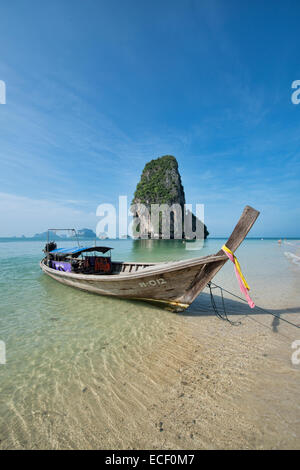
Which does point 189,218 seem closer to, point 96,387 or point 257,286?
point 257,286

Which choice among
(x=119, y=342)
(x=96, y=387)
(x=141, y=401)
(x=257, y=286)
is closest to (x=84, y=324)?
(x=119, y=342)

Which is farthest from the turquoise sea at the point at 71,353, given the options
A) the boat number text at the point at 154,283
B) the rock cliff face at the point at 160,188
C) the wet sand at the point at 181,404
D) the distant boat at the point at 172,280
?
the rock cliff face at the point at 160,188

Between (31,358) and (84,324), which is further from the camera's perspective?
(84,324)

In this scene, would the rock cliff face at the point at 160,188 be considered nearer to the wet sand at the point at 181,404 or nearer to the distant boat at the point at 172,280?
the distant boat at the point at 172,280

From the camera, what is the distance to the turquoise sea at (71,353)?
2541mm

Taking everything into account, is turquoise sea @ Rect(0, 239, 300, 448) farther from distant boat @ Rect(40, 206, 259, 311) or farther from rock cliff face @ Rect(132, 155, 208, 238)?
rock cliff face @ Rect(132, 155, 208, 238)

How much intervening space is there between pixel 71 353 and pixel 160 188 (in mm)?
85440

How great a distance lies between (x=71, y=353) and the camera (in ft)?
13.9

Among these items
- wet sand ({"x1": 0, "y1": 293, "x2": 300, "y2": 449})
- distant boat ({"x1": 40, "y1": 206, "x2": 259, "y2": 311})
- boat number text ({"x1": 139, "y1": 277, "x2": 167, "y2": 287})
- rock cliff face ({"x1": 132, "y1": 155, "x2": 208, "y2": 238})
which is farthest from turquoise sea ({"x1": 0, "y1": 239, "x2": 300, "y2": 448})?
rock cliff face ({"x1": 132, "y1": 155, "x2": 208, "y2": 238})

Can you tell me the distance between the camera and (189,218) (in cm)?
9250

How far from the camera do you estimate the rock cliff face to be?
83.9 meters

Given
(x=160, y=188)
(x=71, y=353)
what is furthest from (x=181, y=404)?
(x=160, y=188)

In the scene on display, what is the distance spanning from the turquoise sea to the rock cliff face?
72768mm
